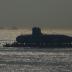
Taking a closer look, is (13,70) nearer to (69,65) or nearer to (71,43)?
(69,65)

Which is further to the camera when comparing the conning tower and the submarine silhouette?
the conning tower

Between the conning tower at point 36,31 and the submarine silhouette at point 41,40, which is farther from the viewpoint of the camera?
the conning tower at point 36,31

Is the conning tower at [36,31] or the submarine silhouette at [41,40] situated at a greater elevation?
the conning tower at [36,31]

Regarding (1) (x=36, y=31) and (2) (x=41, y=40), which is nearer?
(2) (x=41, y=40)

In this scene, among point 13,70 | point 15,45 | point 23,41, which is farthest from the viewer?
point 23,41

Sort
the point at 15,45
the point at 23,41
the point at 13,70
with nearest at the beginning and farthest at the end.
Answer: the point at 13,70 < the point at 15,45 < the point at 23,41

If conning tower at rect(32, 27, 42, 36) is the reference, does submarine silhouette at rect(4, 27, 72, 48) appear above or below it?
below

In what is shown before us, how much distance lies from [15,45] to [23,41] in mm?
3540

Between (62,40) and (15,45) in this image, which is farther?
(62,40)

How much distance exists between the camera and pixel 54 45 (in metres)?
50.9

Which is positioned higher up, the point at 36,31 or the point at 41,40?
the point at 36,31

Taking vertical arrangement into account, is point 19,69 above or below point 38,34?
below

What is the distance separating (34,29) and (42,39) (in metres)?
2.65

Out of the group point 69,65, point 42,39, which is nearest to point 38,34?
point 42,39
